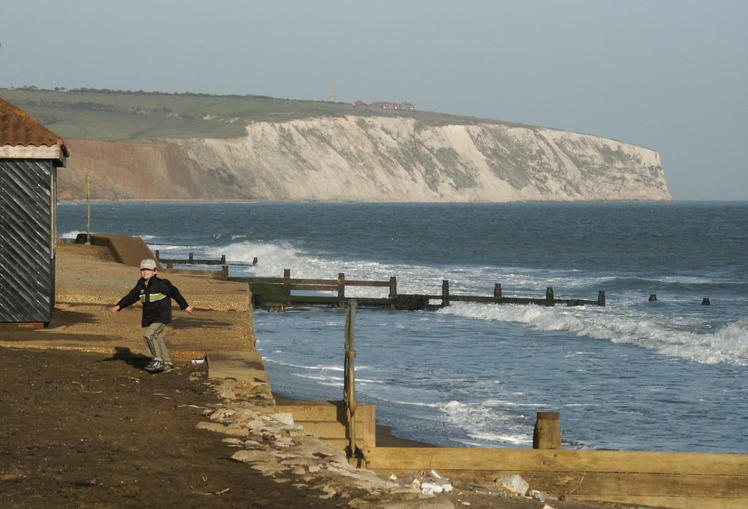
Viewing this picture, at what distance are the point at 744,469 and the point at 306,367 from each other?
1295 cm

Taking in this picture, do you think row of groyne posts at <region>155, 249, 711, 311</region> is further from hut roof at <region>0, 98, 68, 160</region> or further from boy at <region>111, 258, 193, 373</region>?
boy at <region>111, 258, 193, 373</region>

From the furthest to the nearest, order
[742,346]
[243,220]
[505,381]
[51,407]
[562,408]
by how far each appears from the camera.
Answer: [243,220]
[742,346]
[505,381]
[562,408]
[51,407]

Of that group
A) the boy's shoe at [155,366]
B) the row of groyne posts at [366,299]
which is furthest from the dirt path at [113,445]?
the row of groyne posts at [366,299]

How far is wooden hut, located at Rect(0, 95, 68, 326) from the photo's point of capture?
586 inches

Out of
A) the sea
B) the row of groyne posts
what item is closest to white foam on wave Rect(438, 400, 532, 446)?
the sea

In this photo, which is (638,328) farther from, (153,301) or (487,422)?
(153,301)

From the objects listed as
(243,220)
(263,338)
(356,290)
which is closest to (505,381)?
(263,338)

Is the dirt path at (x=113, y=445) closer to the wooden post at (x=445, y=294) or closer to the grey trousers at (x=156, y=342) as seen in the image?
the grey trousers at (x=156, y=342)

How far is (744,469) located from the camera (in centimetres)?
965

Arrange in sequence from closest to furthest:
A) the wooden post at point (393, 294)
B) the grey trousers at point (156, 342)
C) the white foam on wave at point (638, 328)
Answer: the grey trousers at point (156, 342) < the white foam on wave at point (638, 328) < the wooden post at point (393, 294)

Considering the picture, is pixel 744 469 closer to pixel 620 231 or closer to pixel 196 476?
pixel 196 476

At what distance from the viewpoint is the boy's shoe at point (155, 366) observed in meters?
12.6

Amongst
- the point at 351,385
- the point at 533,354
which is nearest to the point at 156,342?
the point at 351,385

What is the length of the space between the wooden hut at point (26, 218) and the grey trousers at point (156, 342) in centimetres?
330
